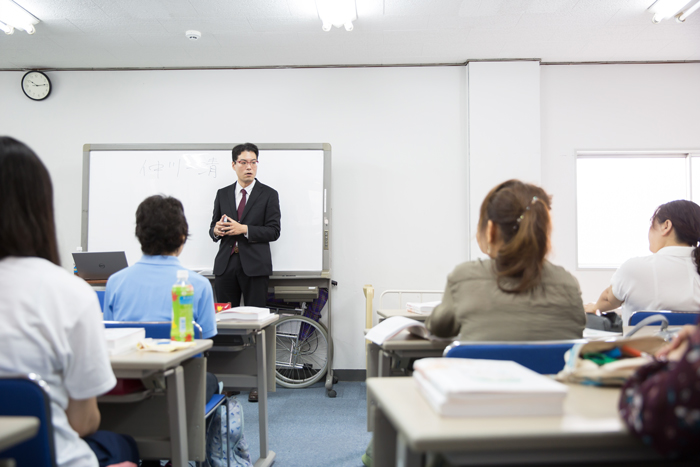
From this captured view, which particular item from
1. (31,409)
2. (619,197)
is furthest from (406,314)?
(619,197)

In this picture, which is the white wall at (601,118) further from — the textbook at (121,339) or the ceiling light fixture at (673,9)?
the textbook at (121,339)

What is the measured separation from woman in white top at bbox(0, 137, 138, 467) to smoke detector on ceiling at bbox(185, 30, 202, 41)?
2945 millimetres

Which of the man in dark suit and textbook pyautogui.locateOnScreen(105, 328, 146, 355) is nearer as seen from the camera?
→ textbook pyautogui.locateOnScreen(105, 328, 146, 355)

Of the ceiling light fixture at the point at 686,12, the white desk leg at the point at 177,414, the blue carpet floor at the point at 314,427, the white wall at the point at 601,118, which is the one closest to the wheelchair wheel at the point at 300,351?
the blue carpet floor at the point at 314,427

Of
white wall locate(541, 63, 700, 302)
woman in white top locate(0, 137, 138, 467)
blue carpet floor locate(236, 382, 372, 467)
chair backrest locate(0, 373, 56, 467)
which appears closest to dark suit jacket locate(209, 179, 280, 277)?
blue carpet floor locate(236, 382, 372, 467)

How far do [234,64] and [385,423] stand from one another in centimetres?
382

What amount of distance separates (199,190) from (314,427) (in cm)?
213

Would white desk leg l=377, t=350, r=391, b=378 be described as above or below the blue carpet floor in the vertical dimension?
above

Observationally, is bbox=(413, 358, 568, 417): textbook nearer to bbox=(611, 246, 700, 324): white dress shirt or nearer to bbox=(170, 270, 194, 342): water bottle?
bbox=(170, 270, 194, 342): water bottle

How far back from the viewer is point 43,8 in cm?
328

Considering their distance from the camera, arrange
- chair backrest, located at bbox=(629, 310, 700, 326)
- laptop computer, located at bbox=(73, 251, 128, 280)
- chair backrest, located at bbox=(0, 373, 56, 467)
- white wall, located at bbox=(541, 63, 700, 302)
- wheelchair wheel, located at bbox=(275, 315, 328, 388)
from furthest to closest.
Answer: white wall, located at bbox=(541, 63, 700, 302), wheelchair wheel, located at bbox=(275, 315, 328, 388), laptop computer, located at bbox=(73, 251, 128, 280), chair backrest, located at bbox=(629, 310, 700, 326), chair backrest, located at bbox=(0, 373, 56, 467)

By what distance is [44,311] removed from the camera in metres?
0.97

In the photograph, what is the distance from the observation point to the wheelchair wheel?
3.93 metres

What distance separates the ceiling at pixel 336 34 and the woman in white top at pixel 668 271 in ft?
5.50
